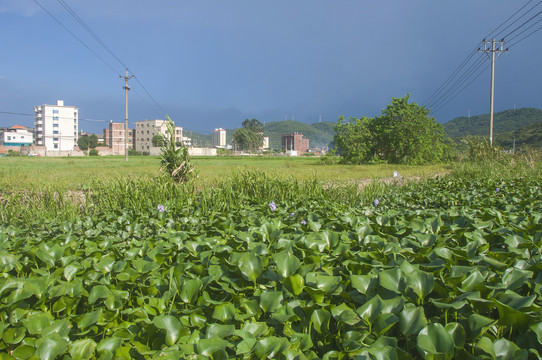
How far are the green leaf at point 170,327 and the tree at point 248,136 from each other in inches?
3803

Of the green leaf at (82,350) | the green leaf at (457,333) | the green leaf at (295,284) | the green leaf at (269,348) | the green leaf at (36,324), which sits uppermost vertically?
the green leaf at (295,284)

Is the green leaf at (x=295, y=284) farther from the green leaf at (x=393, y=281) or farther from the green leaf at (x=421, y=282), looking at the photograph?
the green leaf at (x=421, y=282)

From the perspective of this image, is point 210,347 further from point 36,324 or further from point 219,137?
point 219,137

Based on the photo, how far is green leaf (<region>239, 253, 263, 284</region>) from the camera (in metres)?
1.57

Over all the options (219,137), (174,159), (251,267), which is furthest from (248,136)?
(251,267)

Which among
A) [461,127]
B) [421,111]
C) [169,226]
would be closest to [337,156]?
[421,111]

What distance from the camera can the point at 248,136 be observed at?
98312mm

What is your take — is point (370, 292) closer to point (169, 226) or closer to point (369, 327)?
point (369, 327)

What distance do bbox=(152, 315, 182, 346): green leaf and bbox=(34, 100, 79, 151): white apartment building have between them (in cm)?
10244

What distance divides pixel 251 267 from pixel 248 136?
321 feet

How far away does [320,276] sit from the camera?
1451 mm

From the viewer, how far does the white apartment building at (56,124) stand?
90631 mm

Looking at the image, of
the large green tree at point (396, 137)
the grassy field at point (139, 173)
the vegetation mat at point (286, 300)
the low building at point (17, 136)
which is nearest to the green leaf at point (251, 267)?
the vegetation mat at point (286, 300)

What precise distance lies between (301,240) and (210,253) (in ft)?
1.79
